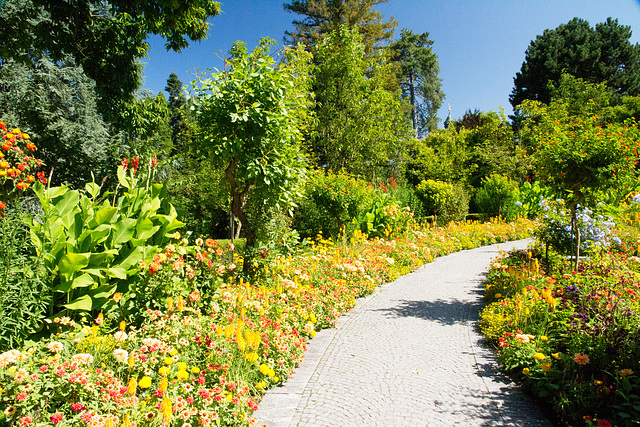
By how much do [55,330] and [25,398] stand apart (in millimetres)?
1006

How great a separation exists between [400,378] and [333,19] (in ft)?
67.1

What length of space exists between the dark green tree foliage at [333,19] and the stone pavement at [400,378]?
18.0 m

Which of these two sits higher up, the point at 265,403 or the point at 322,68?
the point at 322,68

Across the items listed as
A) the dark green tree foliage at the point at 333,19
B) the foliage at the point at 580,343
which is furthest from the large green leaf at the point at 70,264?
the dark green tree foliage at the point at 333,19

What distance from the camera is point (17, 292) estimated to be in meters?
2.49

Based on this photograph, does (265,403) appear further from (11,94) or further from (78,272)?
(11,94)

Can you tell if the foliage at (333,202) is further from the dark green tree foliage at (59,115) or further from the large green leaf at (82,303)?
the large green leaf at (82,303)

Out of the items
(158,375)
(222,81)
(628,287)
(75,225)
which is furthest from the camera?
(222,81)

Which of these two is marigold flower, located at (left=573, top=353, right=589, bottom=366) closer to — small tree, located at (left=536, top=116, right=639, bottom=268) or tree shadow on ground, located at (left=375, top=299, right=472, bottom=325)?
tree shadow on ground, located at (left=375, top=299, right=472, bottom=325)

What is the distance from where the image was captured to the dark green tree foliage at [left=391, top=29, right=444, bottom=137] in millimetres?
33125

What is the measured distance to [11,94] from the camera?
11039 mm

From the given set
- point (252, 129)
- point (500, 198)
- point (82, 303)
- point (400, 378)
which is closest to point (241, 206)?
point (252, 129)

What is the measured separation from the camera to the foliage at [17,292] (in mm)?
2342

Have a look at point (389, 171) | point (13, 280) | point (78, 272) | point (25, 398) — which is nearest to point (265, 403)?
point (25, 398)
